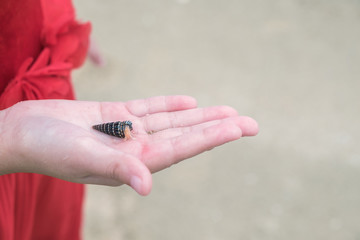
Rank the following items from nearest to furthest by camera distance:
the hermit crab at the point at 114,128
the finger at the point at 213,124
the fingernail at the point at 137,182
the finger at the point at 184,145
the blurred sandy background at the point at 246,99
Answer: the fingernail at the point at 137,182 < the finger at the point at 184,145 < the finger at the point at 213,124 < the hermit crab at the point at 114,128 < the blurred sandy background at the point at 246,99

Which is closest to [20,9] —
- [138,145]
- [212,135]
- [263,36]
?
[138,145]

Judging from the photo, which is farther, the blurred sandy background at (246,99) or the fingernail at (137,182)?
the blurred sandy background at (246,99)

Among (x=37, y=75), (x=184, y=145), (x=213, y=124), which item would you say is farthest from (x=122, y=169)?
(x=37, y=75)

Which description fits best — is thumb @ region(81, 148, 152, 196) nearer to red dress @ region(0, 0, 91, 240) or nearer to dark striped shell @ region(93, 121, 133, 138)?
dark striped shell @ region(93, 121, 133, 138)

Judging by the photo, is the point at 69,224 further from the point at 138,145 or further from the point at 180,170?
the point at 180,170

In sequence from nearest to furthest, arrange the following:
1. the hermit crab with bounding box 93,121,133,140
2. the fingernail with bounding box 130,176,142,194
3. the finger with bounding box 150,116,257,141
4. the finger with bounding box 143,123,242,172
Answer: the fingernail with bounding box 130,176,142,194 < the finger with bounding box 143,123,242,172 < the finger with bounding box 150,116,257,141 < the hermit crab with bounding box 93,121,133,140

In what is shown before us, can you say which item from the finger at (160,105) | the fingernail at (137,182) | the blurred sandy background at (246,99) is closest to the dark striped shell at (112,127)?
the finger at (160,105)

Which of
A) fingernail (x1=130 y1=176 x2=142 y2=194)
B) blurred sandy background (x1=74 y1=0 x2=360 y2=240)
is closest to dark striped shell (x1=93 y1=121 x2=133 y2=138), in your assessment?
fingernail (x1=130 y1=176 x2=142 y2=194)

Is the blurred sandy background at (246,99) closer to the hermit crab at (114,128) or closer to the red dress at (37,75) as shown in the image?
the red dress at (37,75)
